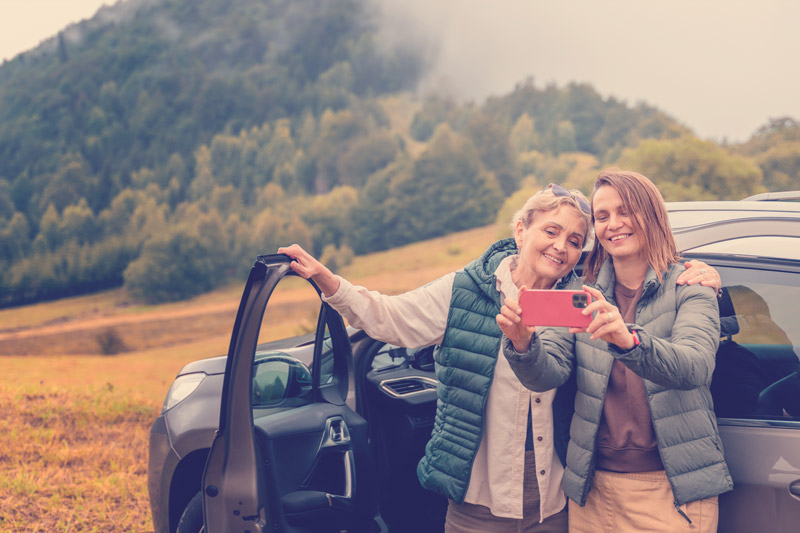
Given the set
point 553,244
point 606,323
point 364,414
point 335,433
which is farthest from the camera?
point 364,414

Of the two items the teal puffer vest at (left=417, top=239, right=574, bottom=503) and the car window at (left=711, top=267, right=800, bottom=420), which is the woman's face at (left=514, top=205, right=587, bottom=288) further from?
the car window at (left=711, top=267, right=800, bottom=420)

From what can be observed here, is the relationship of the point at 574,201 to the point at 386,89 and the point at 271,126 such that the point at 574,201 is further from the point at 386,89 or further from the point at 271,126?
the point at 386,89

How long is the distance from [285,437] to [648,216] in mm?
1312

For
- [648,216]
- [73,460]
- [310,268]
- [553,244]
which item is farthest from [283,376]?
[73,460]

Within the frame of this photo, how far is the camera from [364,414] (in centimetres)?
260

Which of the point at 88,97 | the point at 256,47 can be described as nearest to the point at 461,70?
the point at 256,47

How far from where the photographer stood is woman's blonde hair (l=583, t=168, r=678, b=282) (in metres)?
1.79

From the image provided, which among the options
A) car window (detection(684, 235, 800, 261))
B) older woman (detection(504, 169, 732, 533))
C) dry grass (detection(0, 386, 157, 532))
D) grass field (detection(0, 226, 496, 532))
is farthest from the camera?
grass field (detection(0, 226, 496, 532))

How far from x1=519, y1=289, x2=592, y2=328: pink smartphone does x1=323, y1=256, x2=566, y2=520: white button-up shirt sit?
42 cm

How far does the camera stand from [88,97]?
7119 centimetres

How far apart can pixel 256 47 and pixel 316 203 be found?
134ft

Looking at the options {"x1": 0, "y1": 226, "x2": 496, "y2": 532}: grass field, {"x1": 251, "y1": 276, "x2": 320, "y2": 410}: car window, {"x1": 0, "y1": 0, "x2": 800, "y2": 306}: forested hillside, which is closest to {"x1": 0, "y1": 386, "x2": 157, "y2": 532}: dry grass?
{"x1": 0, "y1": 226, "x2": 496, "y2": 532}: grass field

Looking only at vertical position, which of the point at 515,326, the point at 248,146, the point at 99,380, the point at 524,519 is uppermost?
the point at 248,146

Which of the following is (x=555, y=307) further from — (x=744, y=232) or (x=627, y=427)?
(x=744, y=232)
